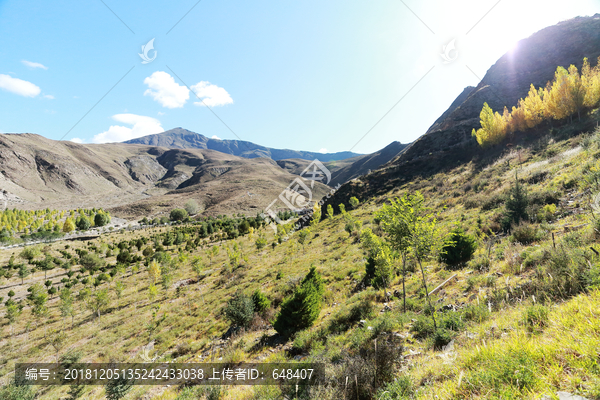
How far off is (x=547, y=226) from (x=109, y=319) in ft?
107

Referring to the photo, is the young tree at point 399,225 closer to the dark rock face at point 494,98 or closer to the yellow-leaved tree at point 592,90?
the dark rock face at point 494,98

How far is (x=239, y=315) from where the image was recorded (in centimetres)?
1173

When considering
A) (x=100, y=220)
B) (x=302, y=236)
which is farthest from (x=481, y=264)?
(x=100, y=220)

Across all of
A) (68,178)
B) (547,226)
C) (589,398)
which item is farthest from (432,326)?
(68,178)

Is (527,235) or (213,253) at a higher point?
(527,235)

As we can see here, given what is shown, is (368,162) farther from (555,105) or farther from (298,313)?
(298,313)

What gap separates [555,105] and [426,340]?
198ft

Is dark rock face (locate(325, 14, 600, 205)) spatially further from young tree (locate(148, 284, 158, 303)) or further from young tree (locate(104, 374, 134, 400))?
young tree (locate(104, 374, 134, 400))

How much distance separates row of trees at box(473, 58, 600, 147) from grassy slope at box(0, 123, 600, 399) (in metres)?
29.5

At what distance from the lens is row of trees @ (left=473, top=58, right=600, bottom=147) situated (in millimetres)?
36688

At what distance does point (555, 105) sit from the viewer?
39.9m

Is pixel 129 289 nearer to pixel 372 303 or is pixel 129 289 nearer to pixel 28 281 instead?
pixel 28 281

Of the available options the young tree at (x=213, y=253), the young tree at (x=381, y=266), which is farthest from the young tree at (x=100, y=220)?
the young tree at (x=381, y=266)

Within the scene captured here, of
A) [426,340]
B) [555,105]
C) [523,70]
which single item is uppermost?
[523,70]
